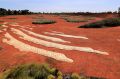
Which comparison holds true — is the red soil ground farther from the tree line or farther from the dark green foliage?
the tree line

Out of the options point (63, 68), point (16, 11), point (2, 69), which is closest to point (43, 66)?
point (63, 68)

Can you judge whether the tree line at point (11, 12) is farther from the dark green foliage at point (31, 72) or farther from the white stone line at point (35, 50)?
the dark green foliage at point (31, 72)

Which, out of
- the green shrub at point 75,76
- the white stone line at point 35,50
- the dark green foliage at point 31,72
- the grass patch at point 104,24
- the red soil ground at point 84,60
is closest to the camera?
the dark green foliage at point 31,72

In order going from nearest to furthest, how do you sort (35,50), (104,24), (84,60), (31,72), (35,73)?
(35,73) < (31,72) < (84,60) < (35,50) < (104,24)

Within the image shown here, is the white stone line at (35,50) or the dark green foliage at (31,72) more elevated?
the dark green foliage at (31,72)

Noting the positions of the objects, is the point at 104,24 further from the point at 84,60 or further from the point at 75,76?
the point at 75,76

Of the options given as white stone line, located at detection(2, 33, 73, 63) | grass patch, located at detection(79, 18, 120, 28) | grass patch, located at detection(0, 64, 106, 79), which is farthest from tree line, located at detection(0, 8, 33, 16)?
grass patch, located at detection(0, 64, 106, 79)

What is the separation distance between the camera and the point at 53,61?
50.9 feet

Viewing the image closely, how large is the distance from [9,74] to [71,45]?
816 centimetres

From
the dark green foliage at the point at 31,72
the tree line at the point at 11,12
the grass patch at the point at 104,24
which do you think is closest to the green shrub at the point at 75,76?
the dark green foliage at the point at 31,72

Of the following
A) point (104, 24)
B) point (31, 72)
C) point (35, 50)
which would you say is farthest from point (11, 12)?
point (31, 72)

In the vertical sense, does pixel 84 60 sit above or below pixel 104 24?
below

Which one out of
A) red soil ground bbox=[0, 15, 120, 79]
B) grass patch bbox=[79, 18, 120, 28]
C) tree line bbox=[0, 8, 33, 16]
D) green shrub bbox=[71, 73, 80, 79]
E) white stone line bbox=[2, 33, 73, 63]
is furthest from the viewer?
tree line bbox=[0, 8, 33, 16]

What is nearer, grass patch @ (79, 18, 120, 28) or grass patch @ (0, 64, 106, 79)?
grass patch @ (0, 64, 106, 79)
